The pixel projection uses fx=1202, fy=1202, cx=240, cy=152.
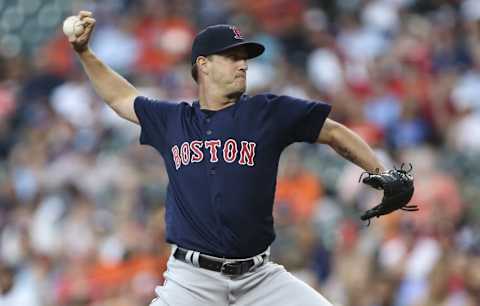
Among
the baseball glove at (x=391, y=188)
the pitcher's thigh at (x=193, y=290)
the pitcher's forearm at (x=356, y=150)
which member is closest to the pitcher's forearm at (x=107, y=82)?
the pitcher's thigh at (x=193, y=290)

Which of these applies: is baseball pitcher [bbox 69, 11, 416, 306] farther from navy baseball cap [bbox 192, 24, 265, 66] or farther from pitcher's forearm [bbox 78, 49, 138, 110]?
pitcher's forearm [bbox 78, 49, 138, 110]

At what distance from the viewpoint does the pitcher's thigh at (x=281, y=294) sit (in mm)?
5340

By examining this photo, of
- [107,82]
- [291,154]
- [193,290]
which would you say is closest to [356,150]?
[193,290]

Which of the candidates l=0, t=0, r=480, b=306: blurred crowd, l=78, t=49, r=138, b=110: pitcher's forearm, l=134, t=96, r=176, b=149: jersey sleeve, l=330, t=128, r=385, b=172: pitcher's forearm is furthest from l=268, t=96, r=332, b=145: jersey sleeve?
l=0, t=0, r=480, b=306: blurred crowd

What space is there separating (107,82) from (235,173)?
0.97 metres

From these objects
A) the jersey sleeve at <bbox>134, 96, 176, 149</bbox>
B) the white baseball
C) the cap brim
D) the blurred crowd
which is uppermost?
the white baseball

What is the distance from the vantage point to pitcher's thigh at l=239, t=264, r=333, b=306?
534cm

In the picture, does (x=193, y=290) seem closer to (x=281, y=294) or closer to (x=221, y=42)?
(x=281, y=294)

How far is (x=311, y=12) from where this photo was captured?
457 inches

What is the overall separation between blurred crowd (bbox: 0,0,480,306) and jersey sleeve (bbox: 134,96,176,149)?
9.13 feet

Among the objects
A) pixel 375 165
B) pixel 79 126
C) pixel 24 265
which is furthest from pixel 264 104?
pixel 79 126

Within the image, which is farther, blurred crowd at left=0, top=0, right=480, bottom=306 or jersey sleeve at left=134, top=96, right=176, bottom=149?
blurred crowd at left=0, top=0, right=480, bottom=306

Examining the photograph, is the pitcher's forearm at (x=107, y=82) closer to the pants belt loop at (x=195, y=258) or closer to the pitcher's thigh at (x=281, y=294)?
the pants belt loop at (x=195, y=258)

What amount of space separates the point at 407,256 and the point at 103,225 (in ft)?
9.01
